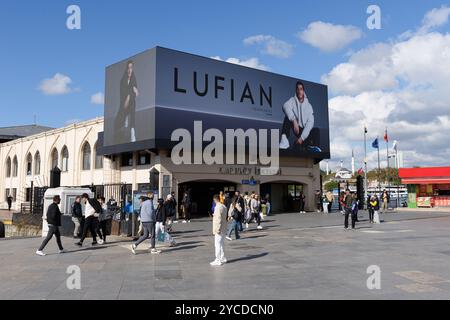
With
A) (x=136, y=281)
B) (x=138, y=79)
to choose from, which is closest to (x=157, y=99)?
(x=138, y=79)

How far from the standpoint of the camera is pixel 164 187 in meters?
28.2

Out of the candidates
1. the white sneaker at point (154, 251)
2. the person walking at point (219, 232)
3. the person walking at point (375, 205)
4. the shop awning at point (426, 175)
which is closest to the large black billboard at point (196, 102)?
the shop awning at point (426, 175)

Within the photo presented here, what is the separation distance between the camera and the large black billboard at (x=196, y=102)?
28500 millimetres

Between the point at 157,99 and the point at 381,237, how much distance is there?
57.3 feet

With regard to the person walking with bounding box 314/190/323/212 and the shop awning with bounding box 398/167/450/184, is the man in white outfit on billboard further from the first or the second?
the shop awning with bounding box 398/167/450/184

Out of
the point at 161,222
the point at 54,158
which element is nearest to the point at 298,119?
the point at 54,158

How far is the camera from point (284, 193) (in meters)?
39.2

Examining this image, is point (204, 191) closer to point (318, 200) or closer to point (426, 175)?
point (318, 200)

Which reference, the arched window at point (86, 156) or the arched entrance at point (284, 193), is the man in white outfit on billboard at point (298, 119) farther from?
the arched window at point (86, 156)

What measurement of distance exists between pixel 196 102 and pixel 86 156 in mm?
13580

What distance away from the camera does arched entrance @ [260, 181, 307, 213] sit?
3797 centimetres

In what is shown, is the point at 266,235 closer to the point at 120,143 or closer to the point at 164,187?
the point at 164,187

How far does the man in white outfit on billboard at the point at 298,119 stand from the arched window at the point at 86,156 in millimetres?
17120
